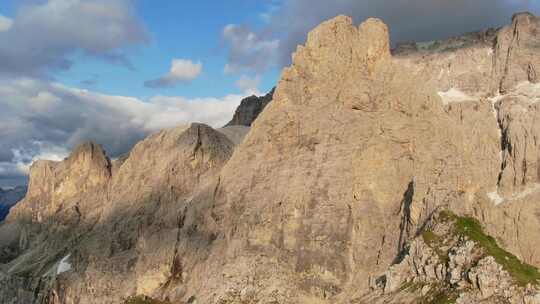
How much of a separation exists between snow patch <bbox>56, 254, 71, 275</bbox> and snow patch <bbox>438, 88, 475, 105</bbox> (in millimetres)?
86927

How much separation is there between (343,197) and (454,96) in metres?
56.9

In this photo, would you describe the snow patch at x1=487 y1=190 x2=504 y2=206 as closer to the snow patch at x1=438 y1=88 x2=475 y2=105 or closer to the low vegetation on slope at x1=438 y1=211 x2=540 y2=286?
the snow patch at x1=438 y1=88 x2=475 y2=105

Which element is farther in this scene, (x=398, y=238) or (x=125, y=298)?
(x=125, y=298)

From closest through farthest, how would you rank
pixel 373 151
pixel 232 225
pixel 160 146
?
pixel 373 151 < pixel 232 225 < pixel 160 146

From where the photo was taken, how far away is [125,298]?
12812cm

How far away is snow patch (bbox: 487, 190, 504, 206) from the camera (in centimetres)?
12988

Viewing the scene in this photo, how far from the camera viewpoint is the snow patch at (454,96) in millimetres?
154250

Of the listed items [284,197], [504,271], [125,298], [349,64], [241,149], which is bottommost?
[125,298]

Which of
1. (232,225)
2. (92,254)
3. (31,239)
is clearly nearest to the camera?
(232,225)

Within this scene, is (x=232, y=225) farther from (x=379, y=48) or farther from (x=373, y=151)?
(x=379, y=48)

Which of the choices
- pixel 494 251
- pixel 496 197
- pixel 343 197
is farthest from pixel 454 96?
pixel 494 251

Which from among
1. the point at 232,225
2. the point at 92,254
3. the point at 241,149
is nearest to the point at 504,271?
the point at 232,225

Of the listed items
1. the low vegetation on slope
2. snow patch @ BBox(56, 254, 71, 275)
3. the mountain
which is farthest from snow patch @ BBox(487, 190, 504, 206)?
snow patch @ BBox(56, 254, 71, 275)

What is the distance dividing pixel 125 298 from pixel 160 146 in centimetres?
4035
